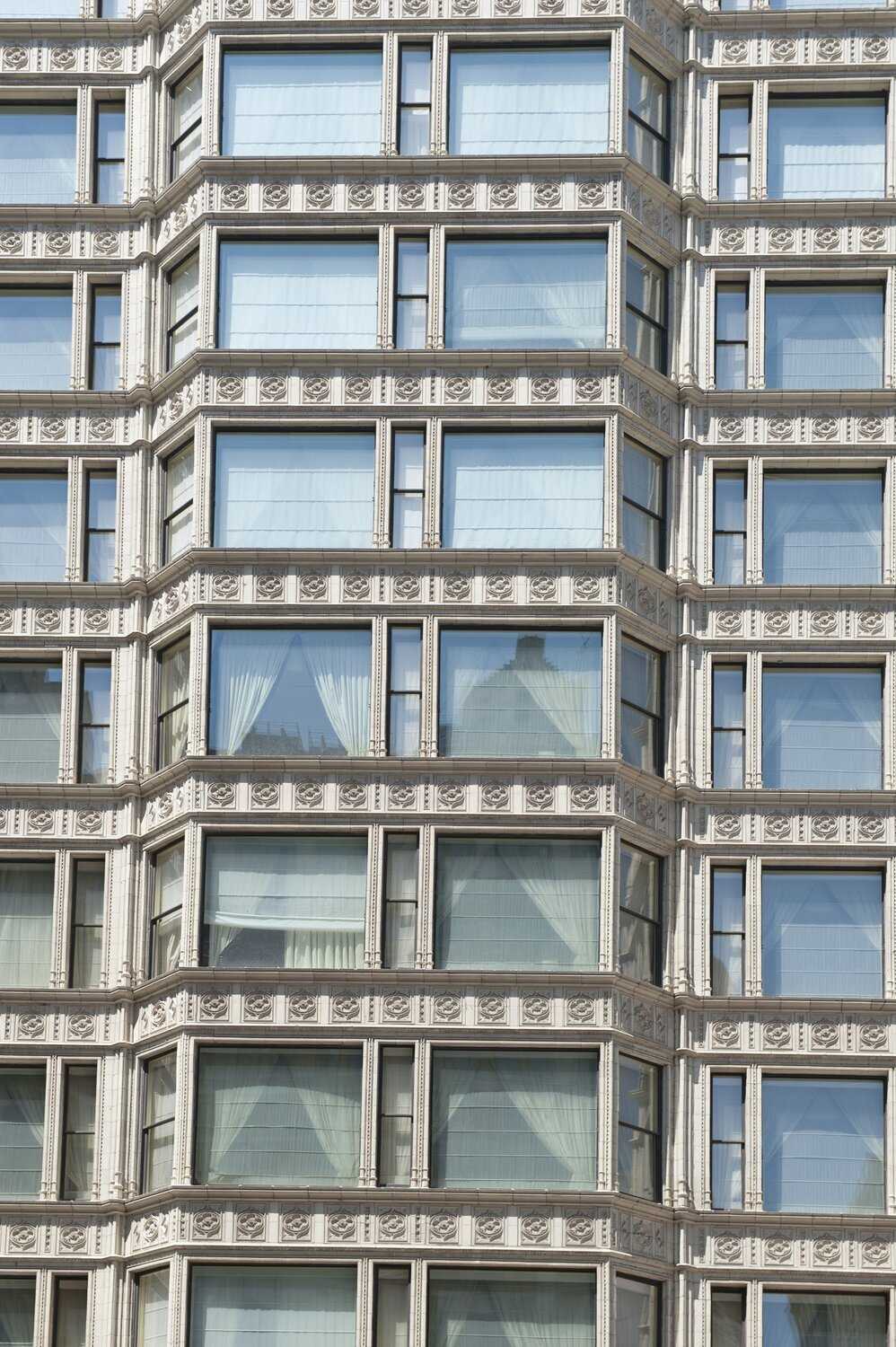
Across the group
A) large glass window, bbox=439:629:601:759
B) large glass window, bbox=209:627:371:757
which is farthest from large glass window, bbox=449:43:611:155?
large glass window, bbox=209:627:371:757

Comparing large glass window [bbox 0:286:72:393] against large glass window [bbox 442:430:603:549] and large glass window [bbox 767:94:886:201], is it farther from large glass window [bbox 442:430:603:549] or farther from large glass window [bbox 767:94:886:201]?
large glass window [bbox 767:94:886:201]

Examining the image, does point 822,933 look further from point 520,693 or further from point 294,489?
point 294,489

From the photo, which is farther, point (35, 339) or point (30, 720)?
point (35, 339)

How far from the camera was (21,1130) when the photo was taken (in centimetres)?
4312

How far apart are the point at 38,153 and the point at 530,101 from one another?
8.71 metres

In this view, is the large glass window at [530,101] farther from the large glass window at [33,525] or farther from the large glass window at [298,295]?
the large glass window at [33,525]

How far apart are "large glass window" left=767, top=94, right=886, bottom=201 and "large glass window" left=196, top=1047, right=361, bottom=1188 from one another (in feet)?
54.4

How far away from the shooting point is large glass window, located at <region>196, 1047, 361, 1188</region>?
135 feet

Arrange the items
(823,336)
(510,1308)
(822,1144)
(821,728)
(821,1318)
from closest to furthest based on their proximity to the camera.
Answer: (510,1308)
(821,1318)
(822,1144)
(821,728)
(823,336)

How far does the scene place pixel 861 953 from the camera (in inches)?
1704

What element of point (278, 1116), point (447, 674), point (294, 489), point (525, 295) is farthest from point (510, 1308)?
point (525, 295)

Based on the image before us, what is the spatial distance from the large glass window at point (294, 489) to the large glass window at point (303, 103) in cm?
495

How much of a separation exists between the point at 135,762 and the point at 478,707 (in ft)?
18.7

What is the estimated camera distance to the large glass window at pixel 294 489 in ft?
144
